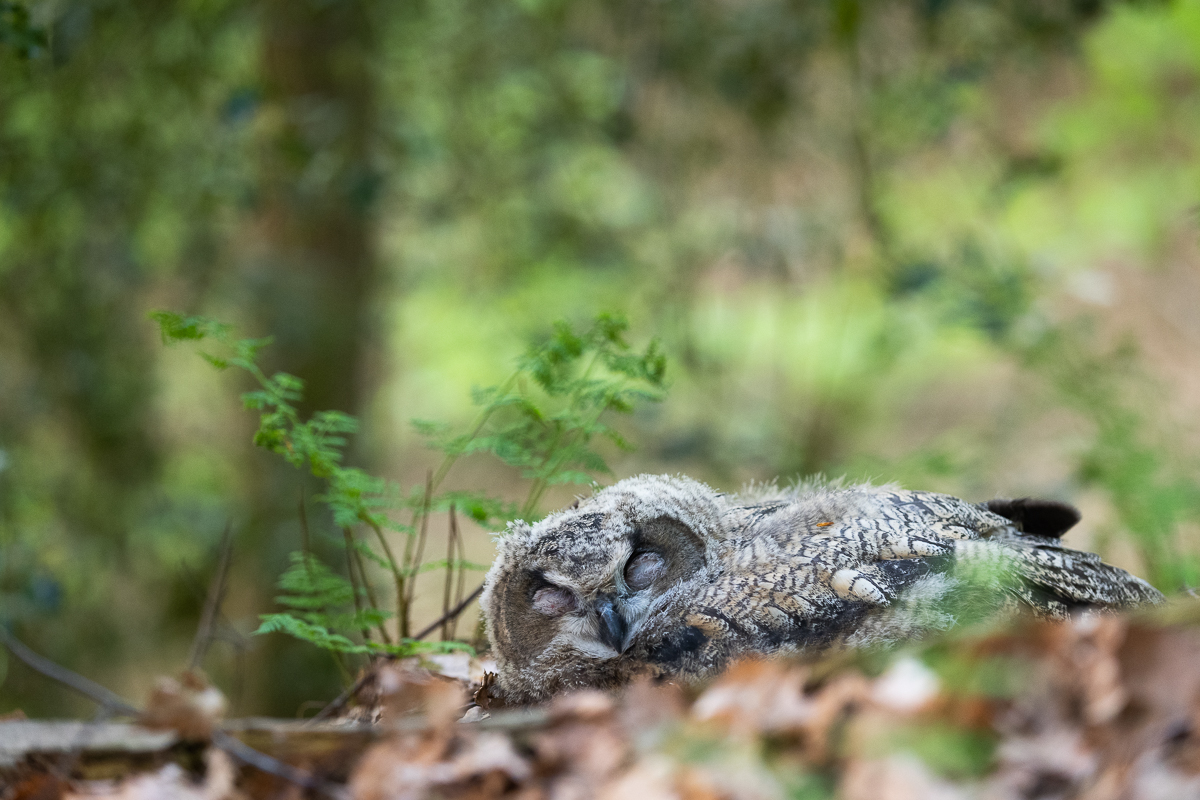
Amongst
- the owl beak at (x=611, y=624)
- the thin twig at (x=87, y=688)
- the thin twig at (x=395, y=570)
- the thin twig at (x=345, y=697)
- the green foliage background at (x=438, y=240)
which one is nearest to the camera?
the thin twig at (x=87, y=688)

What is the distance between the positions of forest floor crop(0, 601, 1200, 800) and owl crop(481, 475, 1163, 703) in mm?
→ 831

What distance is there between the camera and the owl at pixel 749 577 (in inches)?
107

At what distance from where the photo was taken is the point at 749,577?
115 inches

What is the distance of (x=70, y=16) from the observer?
4668mm

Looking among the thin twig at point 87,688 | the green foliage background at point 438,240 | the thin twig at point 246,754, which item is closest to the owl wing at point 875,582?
the thin twig at point 246,754

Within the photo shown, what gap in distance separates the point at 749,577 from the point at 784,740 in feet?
4.02

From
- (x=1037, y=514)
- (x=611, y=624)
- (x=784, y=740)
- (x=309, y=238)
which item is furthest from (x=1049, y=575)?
(x=309, y=238)

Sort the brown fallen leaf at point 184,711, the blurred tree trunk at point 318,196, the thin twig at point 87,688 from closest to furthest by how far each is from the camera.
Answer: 1. the thin twig at point 87,688
2. the brown fallen leaf at point 184,711
3. the blurred tree trunk at point 318,196

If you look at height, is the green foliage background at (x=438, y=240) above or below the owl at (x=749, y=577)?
above

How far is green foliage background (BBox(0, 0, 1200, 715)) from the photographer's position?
569 cm

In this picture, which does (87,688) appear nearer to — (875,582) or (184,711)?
(184,711)

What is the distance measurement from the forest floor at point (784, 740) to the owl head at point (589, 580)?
1.11 m

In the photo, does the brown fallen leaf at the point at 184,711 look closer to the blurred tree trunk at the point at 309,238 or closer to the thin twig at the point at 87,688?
the thin twig at the point at 87,688

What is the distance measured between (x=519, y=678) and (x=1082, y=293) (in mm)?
4453
